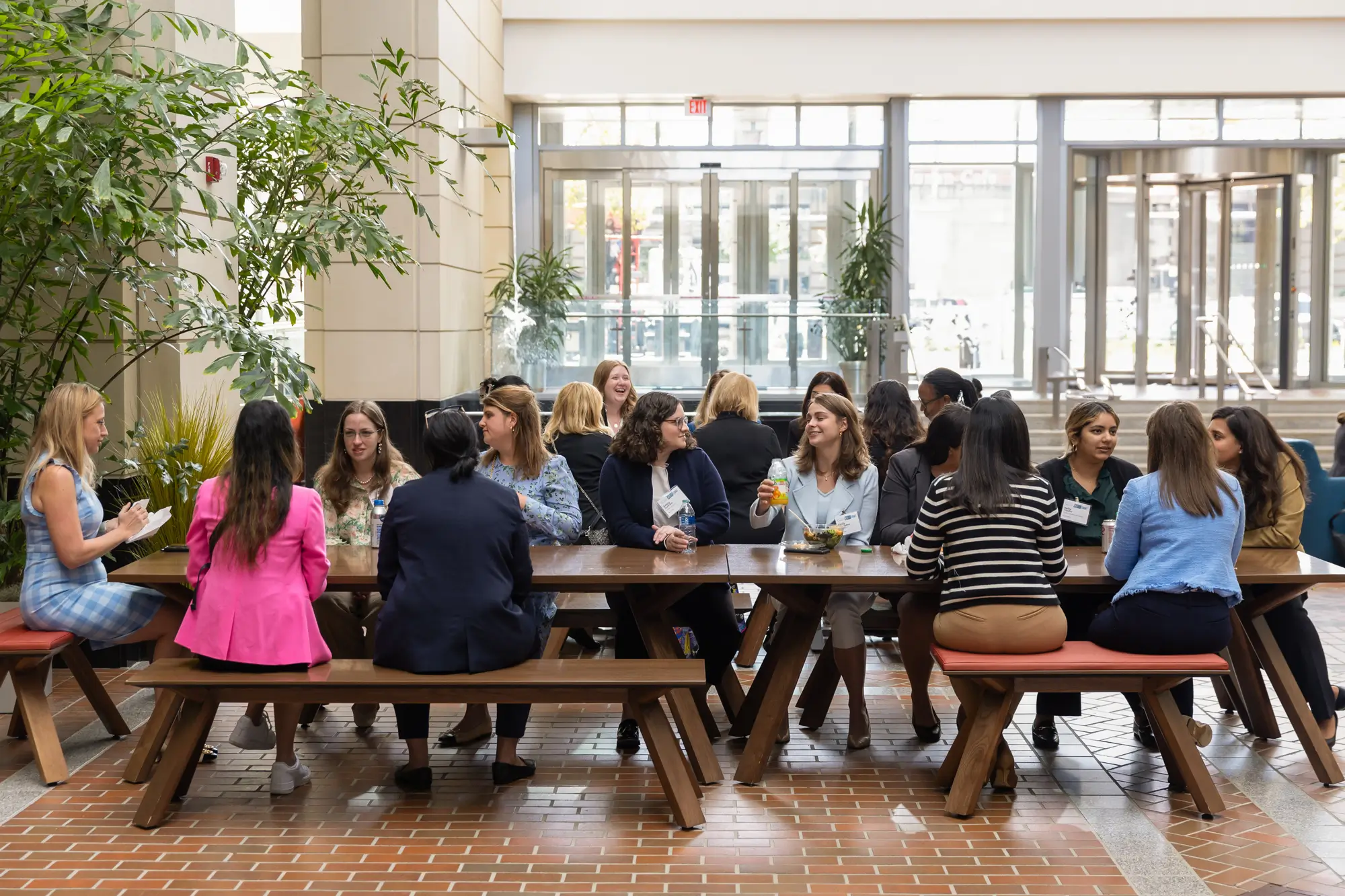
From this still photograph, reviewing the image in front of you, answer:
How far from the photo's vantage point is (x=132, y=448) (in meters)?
6.77

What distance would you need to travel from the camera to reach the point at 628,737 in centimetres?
541

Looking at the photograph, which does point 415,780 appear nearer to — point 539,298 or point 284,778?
point 284,778

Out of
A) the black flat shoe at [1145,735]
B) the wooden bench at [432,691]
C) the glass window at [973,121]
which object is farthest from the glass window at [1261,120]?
the wooden bench at [432,691]

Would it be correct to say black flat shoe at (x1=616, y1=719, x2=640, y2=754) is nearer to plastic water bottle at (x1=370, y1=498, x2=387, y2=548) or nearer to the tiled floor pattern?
the tiled floor pattern

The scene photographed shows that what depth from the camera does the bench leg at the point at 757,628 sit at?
705cm

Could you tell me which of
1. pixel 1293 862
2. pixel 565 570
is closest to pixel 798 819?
pixel 565 570

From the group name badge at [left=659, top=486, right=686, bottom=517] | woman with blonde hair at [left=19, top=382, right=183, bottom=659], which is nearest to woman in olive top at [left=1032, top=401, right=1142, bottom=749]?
name badge at [left=659, top=486, right=686, bottom=517]

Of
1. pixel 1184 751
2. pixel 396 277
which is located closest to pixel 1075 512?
pixel 1184 751

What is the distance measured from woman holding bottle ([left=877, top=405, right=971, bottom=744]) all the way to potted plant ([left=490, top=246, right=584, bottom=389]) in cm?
689

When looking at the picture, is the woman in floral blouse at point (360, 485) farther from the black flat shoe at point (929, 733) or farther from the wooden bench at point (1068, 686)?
the wooden bench at point (1068, 686)

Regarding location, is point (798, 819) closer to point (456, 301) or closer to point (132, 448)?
point (132, 448)

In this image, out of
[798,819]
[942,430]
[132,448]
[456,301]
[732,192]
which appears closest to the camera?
[798,819]

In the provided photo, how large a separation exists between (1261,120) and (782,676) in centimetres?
1327

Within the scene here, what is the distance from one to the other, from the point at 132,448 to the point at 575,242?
9.75 meters
